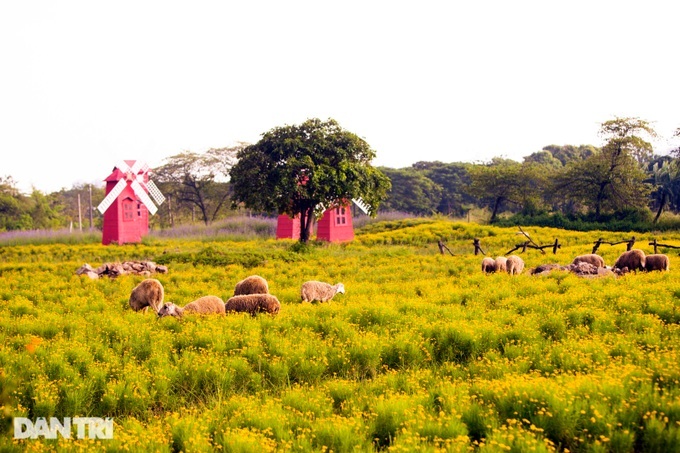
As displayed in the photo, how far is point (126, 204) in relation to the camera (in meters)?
40.6

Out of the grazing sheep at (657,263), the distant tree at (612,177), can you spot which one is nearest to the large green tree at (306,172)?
the grazing sheep at (657,263)

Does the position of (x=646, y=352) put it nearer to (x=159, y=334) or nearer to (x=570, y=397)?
(x=570, y=397)

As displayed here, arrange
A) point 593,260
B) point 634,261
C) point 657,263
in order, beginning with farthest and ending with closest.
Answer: point 593,260, point 634,261, point 657,263

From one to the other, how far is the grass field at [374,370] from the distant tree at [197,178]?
44.4 meters

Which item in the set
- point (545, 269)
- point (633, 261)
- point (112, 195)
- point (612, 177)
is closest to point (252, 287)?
point (545, 269)

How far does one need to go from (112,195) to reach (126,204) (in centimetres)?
125

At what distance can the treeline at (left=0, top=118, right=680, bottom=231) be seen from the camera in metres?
45.3

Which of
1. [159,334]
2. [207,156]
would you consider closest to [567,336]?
[159,334]

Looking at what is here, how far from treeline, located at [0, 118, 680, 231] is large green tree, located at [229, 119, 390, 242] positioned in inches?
762

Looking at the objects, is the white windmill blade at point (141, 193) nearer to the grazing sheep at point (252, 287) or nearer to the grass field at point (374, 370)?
the grass field at point (374, 370)

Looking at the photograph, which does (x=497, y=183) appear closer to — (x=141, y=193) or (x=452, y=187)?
(x=452, y=187)

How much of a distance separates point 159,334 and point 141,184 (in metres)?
35.3

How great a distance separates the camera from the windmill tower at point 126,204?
39031 mm

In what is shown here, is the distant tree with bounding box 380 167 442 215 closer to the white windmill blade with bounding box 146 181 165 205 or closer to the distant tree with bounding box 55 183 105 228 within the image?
the white windmill blade with bounding box 146 181 165 205
